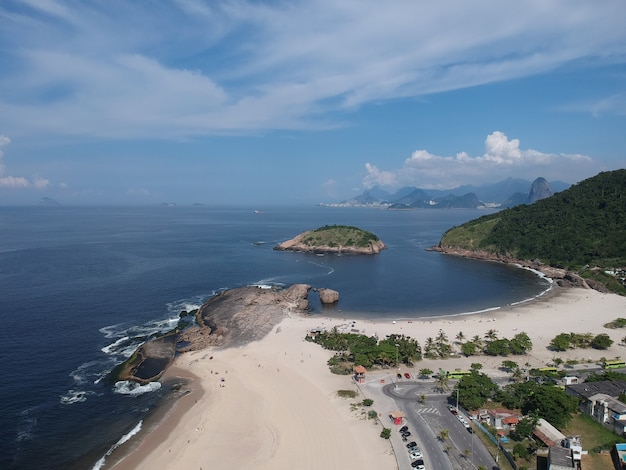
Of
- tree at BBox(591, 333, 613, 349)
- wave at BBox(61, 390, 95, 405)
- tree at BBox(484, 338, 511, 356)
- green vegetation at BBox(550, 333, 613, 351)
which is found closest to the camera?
wave at BBox(61, 390, 95, 405)

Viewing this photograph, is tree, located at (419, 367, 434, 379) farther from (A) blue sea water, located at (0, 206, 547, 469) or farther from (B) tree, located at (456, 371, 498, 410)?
(A) blue sea water, located at (0, 206, 547, 469)

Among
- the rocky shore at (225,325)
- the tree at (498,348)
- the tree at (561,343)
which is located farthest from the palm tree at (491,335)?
the rocky shore at (225,325)

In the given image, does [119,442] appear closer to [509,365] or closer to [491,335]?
[509,365]

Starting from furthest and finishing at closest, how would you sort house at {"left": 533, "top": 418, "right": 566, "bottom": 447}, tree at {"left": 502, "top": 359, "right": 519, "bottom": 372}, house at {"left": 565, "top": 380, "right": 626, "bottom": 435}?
tree at {"left": 502, "top": 359, "right": 519, "bottom": 372}
house at {"left": 565, "top": 380, "right": 626, "bottom": 435}
house at {"left": 533, "top": 418, "right": 566, "bottom": 447}

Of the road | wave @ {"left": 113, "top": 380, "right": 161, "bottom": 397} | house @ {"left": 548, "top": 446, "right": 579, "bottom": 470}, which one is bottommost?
wave @ {"left": 113, "top": 380, "right": 161, "bottom": 397}

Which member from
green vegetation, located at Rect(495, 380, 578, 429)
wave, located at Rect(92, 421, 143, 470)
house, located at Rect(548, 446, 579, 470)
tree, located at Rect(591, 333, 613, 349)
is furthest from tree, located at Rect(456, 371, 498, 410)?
wave, located at Rect(92, 421, 143, 470)

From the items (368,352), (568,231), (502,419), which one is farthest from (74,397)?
(568,231)

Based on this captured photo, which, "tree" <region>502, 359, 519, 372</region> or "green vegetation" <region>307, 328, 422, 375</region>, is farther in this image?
"green vegetation" <region>307, 328, 422, 375</region>

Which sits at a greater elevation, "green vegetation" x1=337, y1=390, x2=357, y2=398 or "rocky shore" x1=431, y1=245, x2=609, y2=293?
"rocky shore" x1=431, y1=245, x2=609, y2=293

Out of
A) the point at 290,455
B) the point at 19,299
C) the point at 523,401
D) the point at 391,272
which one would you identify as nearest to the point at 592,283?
the point at 391,272
